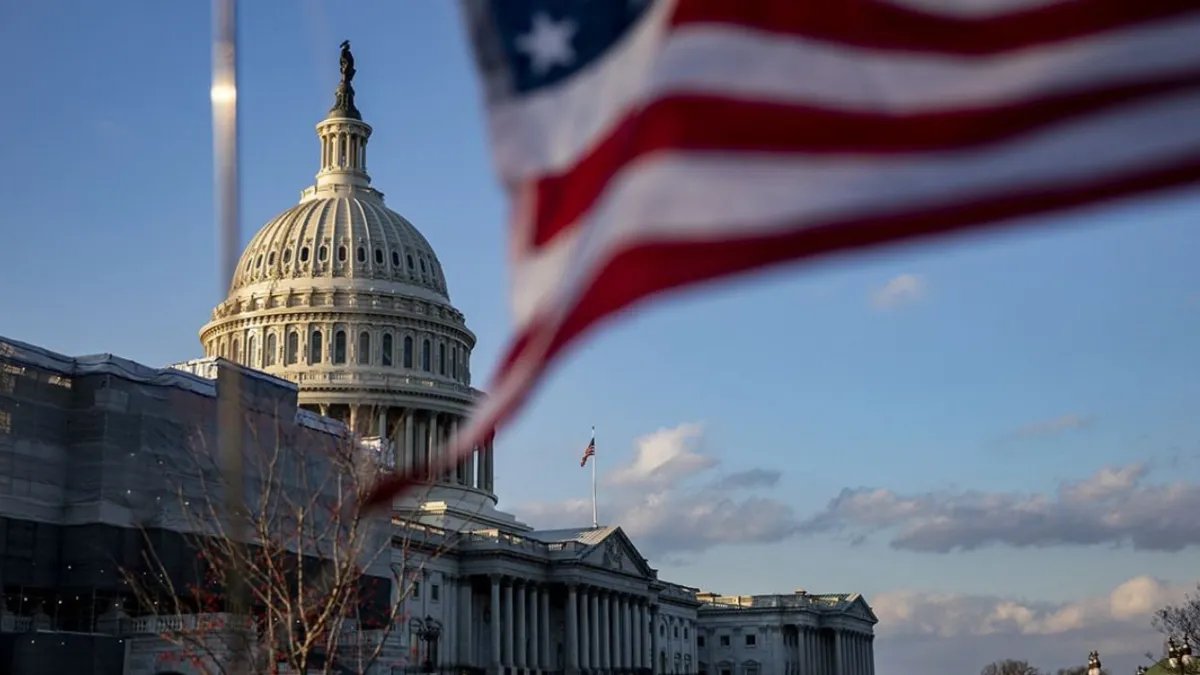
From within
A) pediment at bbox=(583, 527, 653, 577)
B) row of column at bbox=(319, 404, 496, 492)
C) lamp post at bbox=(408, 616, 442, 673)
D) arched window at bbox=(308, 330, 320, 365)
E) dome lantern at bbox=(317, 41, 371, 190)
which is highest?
dome lantern at bbox=(317, 41, 371, 190)

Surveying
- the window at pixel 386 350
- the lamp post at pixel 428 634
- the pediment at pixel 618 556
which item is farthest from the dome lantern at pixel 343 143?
the lamp post at pixel 428 634

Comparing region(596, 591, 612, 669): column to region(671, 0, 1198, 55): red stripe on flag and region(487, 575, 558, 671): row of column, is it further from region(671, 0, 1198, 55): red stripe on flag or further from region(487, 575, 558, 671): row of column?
region(671, 0, 1198, 55): red stripe on flag

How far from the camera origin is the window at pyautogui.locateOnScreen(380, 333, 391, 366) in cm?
12238

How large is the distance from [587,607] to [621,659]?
7.58 meters

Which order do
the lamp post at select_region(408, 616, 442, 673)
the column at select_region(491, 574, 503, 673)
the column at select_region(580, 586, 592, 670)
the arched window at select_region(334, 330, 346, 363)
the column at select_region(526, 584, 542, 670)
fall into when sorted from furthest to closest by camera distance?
the arched window at select_region(334, 330, 346, 363) → the column at select_region(580, 586, 592, 670) → the column at select_region(526, 584, 542, 670) → the column at select_region(491, 574, 503, 673) → the lamp post at select_region(408, 616, 442, 673)

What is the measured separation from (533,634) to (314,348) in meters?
28.0

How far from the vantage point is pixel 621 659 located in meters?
121

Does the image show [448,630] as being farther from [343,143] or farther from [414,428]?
[343,143]

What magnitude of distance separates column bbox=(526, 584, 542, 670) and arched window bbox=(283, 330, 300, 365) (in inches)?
1028

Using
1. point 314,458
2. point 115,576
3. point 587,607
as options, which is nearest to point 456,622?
point 587,607

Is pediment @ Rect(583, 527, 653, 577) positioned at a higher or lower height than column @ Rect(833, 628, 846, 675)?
higher

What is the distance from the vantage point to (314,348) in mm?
120875

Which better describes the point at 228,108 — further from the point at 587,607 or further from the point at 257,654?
the point at 587,607

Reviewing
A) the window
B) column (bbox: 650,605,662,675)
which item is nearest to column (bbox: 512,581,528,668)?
the window
